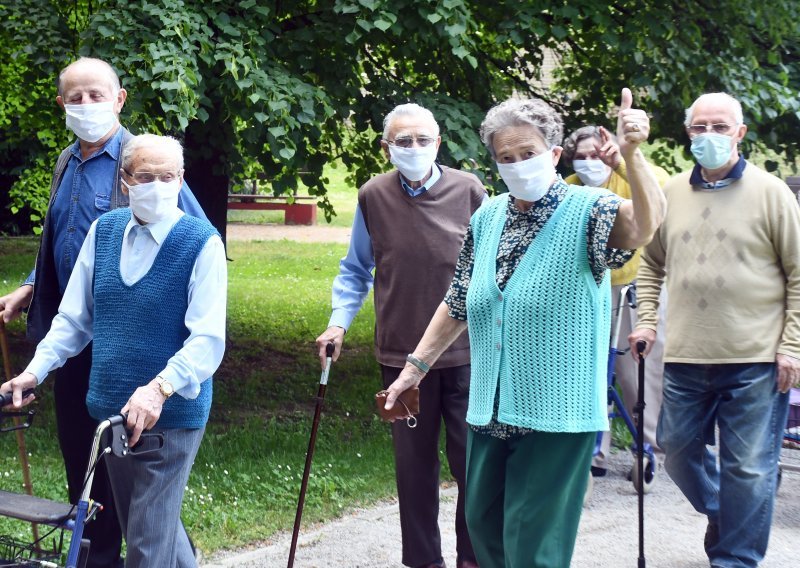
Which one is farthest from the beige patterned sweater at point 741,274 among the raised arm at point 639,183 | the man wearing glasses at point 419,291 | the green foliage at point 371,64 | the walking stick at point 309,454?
the green foliage at point 371,64

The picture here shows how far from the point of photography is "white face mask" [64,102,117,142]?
4801mm

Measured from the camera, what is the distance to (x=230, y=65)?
727cm

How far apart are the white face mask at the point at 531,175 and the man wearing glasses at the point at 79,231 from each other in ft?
5.77

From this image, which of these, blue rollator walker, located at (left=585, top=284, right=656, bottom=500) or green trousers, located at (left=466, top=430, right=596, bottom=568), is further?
blue rollator walker, located at (left=585, top=284, right=656, bottom=500)

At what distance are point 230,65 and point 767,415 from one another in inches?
152

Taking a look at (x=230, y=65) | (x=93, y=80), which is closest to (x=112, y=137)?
(x=93, y=80)

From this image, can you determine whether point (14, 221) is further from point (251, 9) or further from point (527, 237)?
point (527, 237)

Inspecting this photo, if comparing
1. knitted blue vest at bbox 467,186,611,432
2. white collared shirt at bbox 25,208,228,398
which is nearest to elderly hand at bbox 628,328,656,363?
knitted blue vest at bbox 467,186,611,432

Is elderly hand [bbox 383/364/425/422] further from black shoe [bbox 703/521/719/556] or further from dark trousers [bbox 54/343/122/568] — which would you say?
black shoe [bbox 703/521/719/556]

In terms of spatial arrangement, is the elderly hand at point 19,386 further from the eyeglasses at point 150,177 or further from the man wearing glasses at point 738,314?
the man wearing glasses at point 738,314

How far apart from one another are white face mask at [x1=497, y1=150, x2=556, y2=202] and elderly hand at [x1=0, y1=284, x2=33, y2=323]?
223 cm

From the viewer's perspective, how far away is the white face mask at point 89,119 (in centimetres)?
480

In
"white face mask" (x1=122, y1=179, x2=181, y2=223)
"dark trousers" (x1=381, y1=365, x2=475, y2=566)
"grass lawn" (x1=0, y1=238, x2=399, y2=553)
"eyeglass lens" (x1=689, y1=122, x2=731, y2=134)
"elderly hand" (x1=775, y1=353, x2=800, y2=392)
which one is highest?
"eyeglass lens" (x1=689, y1=122, x2=731, y2=134)

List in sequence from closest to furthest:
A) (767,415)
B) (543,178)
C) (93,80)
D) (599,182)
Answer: (543,178), (93,80), (767,415), (599,182)
